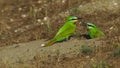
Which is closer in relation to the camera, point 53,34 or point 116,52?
point 116,52

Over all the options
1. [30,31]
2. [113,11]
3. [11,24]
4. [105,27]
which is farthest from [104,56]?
[11,24]

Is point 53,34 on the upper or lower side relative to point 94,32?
lower

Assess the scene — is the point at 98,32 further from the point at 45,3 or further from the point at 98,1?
the point at 45,3

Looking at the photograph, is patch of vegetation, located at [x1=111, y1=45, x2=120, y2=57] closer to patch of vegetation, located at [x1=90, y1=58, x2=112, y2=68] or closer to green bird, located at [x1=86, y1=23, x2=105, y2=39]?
patch of vegetation, located at [x1=90, y1=58, x2=112, y2=68]

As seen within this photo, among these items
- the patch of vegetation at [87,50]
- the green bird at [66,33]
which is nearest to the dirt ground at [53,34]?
the patch of vegetation at [87,50]

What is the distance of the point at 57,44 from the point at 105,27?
1112 mm

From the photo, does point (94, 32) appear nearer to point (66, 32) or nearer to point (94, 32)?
point (94, 32)

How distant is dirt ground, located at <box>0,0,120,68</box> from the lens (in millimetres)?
7609

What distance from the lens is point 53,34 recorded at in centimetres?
977

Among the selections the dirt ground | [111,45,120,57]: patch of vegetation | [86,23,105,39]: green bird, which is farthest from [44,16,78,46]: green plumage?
[111,45,120,57]: patch of vegetation

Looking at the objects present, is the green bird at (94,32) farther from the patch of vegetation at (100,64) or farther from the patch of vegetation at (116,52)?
the patch of vegetation at (100,64)

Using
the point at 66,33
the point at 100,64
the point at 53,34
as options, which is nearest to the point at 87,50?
the point at 100,64

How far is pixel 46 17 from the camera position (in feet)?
36.1

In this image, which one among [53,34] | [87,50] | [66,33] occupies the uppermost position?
[87,50]
